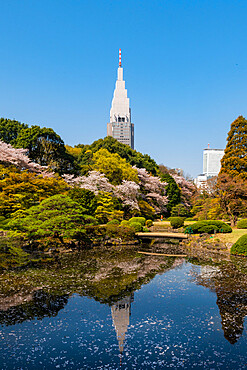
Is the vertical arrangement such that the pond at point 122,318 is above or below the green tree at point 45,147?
below

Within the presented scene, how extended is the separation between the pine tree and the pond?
20.1 m

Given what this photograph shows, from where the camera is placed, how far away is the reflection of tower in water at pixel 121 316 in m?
8.29

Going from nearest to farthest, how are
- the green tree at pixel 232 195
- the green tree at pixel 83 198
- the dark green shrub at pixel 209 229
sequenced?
the dark green shrub at pixel 209 229, the green tree at pixel 83 198, the green tree at pixel 232 195

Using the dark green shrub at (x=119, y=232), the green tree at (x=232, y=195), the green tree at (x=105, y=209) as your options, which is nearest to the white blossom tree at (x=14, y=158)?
the green tree at (x=105, y=209)

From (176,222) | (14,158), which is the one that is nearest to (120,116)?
(176,222)

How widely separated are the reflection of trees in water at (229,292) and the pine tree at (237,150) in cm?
1884

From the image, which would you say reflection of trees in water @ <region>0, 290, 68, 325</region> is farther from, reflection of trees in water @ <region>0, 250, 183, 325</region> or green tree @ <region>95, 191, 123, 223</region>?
green tree @ <region>95, 191, 123, 223</region>

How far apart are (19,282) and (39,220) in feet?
28.5

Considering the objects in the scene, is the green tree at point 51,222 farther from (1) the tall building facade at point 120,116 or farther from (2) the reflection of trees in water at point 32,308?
(1) the tall building facade at point 120,116

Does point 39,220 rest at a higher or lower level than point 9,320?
higher

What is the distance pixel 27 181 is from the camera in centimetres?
2706

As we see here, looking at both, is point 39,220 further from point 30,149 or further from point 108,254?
point 30,149

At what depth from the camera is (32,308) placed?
10.2m

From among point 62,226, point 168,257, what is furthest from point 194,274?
point 62,226
